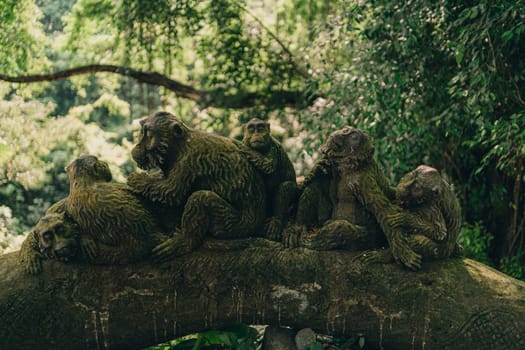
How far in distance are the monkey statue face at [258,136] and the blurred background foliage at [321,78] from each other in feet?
7.03

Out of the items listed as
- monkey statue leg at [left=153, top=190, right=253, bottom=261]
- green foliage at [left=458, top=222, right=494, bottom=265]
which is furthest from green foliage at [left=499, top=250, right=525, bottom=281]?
monkey statue leg at [left=153, top=190, right=253, bottom=261]

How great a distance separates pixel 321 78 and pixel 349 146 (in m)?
4.34

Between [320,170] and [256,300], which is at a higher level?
[320,170]

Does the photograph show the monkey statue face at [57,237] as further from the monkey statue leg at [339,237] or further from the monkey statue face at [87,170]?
the monkey statue leg at [339,237]

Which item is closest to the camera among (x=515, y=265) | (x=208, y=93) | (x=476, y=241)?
(x=515, y=265)

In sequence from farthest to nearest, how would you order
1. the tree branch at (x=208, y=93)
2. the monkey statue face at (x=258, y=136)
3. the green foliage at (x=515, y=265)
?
the tree branch at (x=208, y=93), the green foliage at (x=515, y=265), the monkey statue face at (x=258, y=136)

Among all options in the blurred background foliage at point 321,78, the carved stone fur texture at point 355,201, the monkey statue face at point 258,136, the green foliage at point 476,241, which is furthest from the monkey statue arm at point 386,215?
the green foliage at point 476,241

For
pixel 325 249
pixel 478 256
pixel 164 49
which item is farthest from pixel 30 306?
pixel 164 49

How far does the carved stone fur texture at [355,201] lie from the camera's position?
4.41 m

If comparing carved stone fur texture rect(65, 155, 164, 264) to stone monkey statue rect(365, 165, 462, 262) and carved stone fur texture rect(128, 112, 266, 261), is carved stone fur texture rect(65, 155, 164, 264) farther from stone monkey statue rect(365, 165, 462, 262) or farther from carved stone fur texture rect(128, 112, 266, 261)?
stone monkey statue rect(365, 165, 462, 262)

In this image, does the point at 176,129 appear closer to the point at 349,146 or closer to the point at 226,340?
the point at 349,146

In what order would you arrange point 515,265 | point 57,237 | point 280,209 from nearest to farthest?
point 57,237 → point 280,209 → point 515,265

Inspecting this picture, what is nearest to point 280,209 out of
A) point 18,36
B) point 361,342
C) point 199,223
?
point 199,223

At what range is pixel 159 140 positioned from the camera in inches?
172
